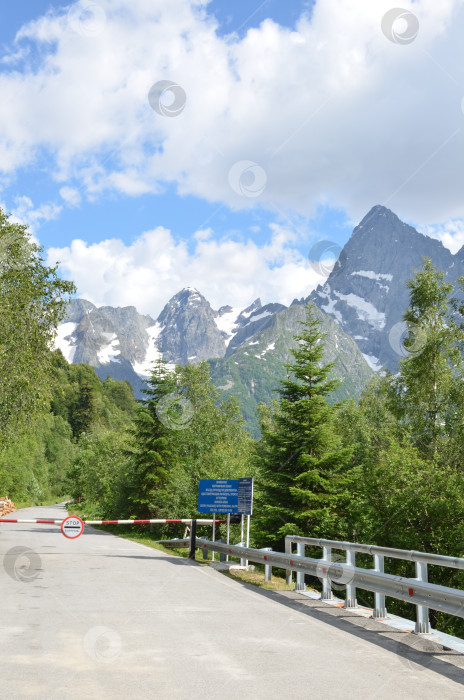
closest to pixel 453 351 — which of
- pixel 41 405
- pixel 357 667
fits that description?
pixel 41 405

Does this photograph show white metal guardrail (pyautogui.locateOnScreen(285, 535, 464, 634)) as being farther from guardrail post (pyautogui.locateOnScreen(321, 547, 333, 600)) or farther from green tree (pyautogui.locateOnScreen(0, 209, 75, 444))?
green tree (pyautogui.locateOnScreen(0, 209, 75, 444))

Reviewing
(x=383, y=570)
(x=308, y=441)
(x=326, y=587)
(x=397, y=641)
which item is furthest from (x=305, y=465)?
(x=397, y=641)

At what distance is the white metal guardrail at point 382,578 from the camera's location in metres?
7.21

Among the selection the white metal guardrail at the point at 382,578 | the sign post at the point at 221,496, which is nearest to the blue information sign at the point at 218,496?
the sign post at the point at 221,496

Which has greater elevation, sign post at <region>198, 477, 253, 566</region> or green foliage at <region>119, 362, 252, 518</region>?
green foliage at <region>119, 362, 252, 518</region>

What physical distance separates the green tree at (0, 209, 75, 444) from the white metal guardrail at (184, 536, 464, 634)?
50.6 ft

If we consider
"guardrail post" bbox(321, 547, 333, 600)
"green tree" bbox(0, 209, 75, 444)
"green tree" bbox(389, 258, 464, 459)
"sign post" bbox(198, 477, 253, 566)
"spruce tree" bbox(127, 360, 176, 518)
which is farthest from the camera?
"spruce tree" bbox(127, 360, 176, 518)

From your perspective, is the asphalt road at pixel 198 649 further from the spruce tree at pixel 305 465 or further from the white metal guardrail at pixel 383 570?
the spruce tree at pixel 305 465

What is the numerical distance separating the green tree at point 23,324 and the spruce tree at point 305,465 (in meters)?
10.4

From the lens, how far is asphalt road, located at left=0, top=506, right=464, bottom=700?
17.3 ft

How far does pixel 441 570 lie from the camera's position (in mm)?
24828

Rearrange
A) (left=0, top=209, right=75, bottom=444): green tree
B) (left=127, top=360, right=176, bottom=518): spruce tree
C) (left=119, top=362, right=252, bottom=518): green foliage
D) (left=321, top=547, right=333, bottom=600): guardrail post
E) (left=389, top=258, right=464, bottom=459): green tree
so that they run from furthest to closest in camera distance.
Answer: (left=127, top=360, right=176, bottom=518): spruce tree → (left=119, top=362, right=252, bottom=518): green foliage → (left=389, top=258, right=464, bottom=459): green tree → (left=0, top=209, right=75, bottom=444): green tree → (left=321, top=547, right=333, bottom=600): guardrail post

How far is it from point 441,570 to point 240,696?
22.0 metres

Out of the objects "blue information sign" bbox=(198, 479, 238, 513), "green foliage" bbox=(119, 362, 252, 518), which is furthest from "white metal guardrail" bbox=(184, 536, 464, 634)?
"green foliage" bbox=(119, 362, 252, 518)
